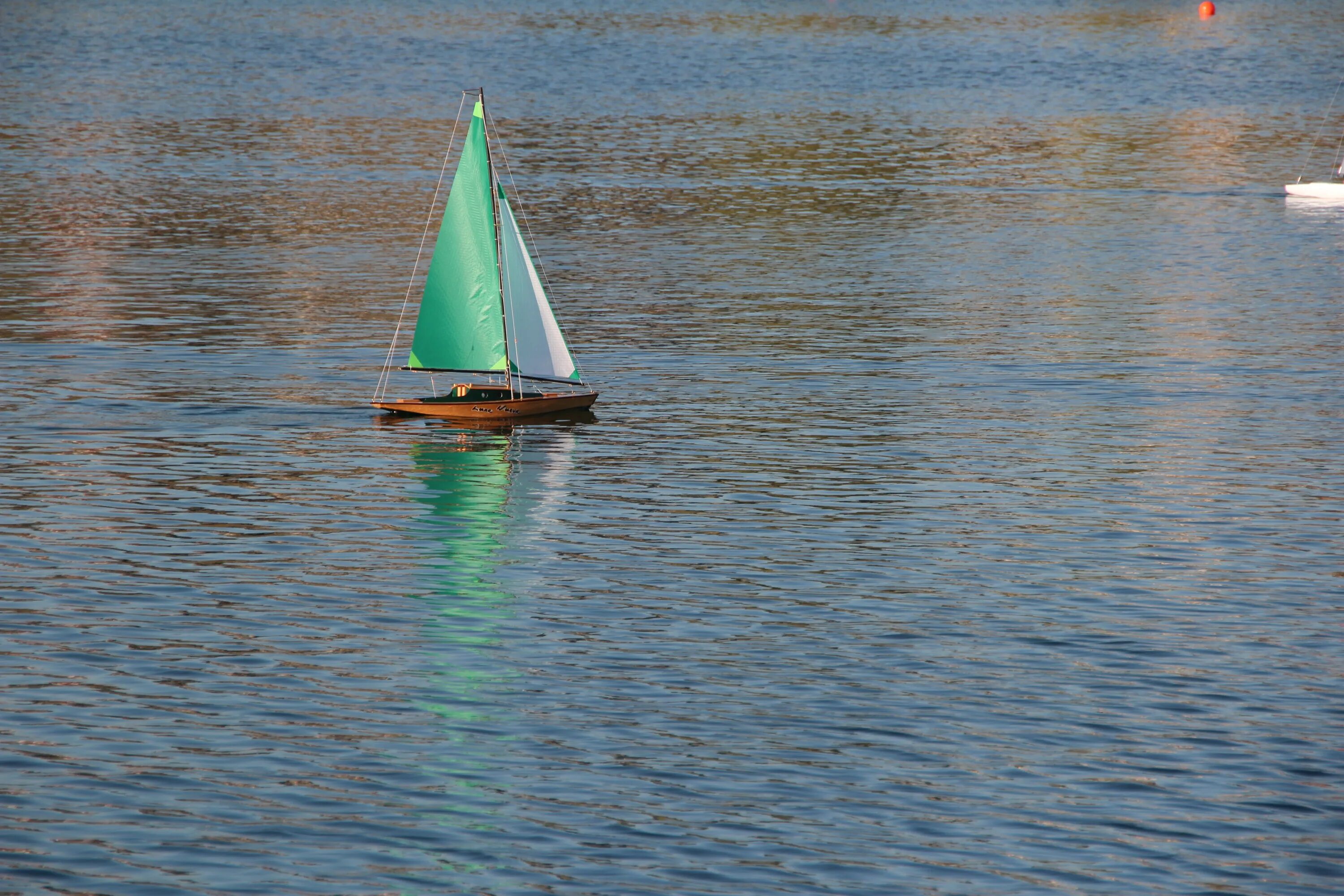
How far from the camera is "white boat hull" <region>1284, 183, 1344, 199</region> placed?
99.1 metres

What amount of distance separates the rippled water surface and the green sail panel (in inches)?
90.9

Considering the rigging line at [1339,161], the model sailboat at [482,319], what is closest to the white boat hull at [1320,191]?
the rigging line at [1339,161]

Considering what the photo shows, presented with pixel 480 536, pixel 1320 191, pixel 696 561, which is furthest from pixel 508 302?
pixel 1320 191

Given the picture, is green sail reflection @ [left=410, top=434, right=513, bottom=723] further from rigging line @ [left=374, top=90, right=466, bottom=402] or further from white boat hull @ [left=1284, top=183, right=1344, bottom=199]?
white boat hull @ [left=1284, top=183, right=1344, bottom=199]

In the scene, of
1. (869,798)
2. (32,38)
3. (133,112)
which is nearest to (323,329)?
(869,798)

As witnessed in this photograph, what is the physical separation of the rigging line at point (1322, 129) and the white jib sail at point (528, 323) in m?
66.6

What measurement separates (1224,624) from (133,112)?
4544 inches

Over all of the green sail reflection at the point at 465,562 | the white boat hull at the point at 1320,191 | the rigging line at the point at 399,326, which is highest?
the white boat hull at the point at 1320,191

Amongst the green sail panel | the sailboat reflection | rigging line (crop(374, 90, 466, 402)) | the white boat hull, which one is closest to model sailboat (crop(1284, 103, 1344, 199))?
the white boat hull

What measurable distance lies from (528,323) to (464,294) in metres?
2.03

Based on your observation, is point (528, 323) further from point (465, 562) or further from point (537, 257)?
point (537, 257)

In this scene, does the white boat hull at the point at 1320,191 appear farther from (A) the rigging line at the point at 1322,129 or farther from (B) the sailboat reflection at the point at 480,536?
(B) the sailboat reflection at the point at 480,536

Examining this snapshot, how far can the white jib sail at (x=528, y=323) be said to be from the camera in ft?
161

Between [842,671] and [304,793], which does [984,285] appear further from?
[304,793]
